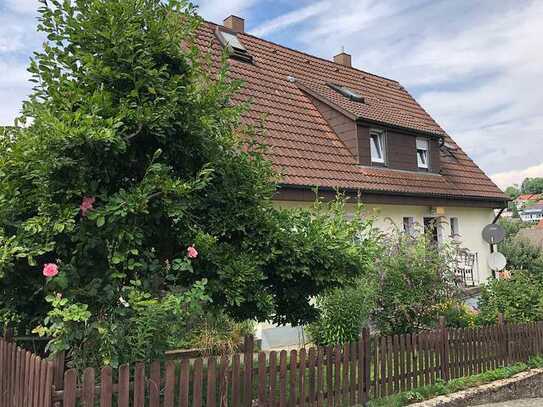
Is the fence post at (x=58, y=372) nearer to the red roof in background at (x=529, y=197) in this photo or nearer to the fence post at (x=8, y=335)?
the fence post at (x=8, y=335)

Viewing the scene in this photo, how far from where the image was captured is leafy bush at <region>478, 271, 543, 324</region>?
8562mm

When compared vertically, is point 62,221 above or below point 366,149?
below

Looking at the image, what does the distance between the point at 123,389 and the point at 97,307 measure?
66 centimetres

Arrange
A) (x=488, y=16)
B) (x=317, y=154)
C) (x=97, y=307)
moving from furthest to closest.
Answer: (x=317, y=154) → (x=488, y=16) → (x=97, y=307)

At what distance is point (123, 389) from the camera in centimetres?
337

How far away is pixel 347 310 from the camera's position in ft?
25.7

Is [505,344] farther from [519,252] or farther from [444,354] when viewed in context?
[519,252]

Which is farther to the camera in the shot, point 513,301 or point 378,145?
point 378,145

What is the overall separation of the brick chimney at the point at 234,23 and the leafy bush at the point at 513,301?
1124cm

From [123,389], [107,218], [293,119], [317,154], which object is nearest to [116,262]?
[107,218]

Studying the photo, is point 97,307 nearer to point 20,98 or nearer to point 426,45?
point 20,98

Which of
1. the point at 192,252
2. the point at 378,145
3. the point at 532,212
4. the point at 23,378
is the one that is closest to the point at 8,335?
the point at 23,378

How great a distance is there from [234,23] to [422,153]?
753 centimetres

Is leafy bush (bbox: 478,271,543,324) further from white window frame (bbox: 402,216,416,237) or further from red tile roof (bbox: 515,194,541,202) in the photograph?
red tile roof (bbox: 515,194,541,202)
